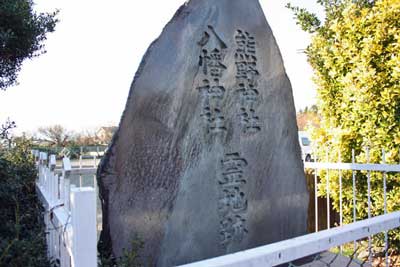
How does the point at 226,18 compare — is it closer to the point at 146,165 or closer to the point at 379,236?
the point at 146,165

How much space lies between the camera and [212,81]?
2.82 metres

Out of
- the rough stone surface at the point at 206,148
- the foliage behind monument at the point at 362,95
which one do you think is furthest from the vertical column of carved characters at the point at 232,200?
the foliage behind monument at the point at 362,95

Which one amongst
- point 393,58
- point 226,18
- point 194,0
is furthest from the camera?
point 393,58

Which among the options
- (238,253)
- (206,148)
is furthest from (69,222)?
(206,148)

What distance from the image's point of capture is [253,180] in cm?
307

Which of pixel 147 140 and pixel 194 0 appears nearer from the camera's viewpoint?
pixel 147 140

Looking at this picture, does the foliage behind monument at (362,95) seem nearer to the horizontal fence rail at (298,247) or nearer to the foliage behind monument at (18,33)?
the horizontal fence rail at (298,247)

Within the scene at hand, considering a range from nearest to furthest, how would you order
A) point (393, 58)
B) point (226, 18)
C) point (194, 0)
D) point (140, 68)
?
point (140, 68), point (194, 0), point (226, 18), point (393, 58)

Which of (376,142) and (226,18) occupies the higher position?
(226,18)

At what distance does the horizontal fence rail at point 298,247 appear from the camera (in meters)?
1.12

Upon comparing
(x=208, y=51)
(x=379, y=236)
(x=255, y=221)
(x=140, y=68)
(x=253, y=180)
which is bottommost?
(x=379, y=236)

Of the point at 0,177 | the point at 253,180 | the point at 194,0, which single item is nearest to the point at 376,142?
the point at 253,180

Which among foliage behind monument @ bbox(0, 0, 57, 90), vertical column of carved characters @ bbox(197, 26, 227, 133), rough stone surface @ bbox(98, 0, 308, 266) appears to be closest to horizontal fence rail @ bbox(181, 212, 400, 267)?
rough stone surface @ bbox(98, 0, 308, 266)

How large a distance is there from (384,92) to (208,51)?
2.38 meters
